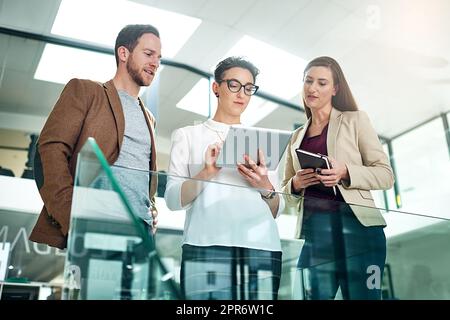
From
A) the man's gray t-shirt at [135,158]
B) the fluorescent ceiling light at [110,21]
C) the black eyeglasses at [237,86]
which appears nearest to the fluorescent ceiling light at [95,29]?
the fluorescent ceiling light at [110,21]

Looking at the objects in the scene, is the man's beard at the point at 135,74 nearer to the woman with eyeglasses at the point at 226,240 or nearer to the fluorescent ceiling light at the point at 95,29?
the fluorescent ceiling light at the point at 95,29

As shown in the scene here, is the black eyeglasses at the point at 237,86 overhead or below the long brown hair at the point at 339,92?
below

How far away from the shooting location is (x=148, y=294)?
1043 millimetres

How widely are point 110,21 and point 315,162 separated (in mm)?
1470

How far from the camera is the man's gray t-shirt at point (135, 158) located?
115 cm

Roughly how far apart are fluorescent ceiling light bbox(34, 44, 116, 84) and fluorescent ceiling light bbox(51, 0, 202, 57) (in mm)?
108

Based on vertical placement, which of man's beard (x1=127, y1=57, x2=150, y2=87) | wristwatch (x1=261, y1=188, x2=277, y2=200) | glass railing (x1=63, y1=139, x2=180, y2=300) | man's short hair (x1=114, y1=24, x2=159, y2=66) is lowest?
glass railing (x1=63, y1=139, x2=180, y2=300)

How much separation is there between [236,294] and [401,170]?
2901mm

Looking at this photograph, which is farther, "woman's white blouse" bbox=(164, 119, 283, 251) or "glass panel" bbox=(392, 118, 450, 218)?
"glass panel" bbox=(392, 118, 450, 218)

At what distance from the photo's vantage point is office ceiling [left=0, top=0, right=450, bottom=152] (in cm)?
275

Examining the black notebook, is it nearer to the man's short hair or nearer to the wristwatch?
the wristwatch

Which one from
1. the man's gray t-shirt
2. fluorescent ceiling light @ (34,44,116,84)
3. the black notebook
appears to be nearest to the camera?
the man's gray t-shirt

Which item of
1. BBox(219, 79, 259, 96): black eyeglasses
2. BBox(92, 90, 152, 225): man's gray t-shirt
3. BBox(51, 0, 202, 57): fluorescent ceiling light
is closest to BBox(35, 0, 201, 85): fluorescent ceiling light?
BBox(51, 0, 202, 57): fluorescent ceiling light

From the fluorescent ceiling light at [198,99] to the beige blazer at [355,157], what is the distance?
466 millimetres
